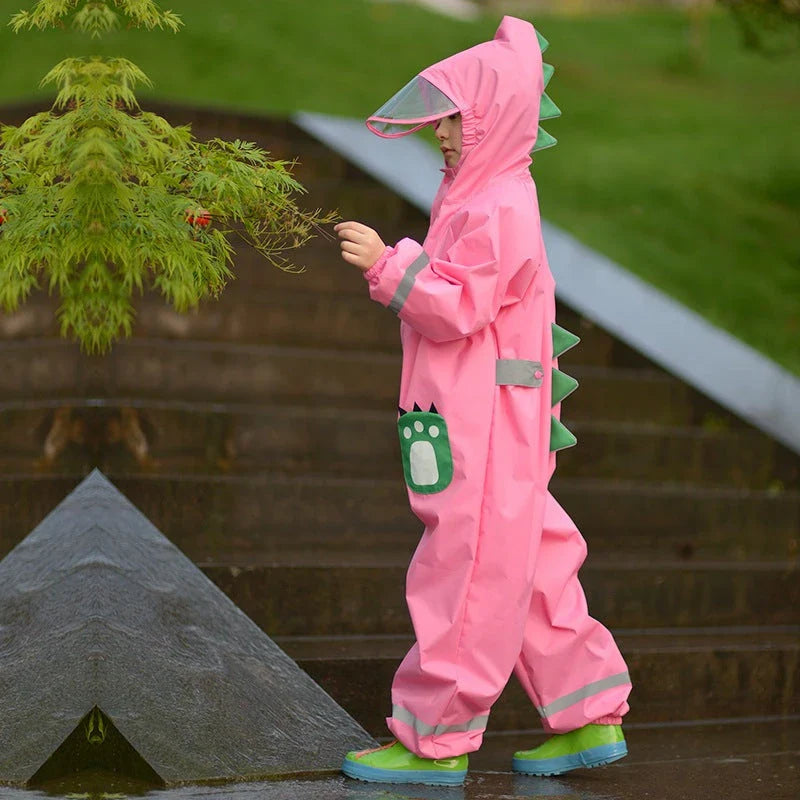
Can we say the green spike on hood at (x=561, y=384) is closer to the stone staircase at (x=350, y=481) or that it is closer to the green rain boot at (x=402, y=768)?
the green rain boot at (x=402, y=768)

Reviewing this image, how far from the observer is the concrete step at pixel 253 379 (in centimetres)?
574

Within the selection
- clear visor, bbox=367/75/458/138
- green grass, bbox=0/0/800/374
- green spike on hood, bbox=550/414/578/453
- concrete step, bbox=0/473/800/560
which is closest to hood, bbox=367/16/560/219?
clear visor, bbox=367/75/458/138

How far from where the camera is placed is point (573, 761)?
4.02 metres

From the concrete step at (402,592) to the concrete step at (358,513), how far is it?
10cm

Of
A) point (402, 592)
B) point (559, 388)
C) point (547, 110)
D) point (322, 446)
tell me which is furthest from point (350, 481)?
point (547, 110)

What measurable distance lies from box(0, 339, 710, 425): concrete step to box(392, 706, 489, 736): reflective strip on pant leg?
7.05ft

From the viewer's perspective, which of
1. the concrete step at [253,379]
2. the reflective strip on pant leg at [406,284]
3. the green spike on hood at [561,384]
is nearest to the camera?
the reflective strip on pant leg at [406,284]

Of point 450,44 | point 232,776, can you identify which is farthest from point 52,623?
point 450,44

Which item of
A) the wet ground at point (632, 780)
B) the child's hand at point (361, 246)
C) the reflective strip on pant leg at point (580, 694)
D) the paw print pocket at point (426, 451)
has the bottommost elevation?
the wet ground at point (632, 780)

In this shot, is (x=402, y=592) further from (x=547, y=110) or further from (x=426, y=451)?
(x=547, y=110)

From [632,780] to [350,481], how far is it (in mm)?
1884

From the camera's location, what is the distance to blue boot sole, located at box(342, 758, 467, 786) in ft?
12.4

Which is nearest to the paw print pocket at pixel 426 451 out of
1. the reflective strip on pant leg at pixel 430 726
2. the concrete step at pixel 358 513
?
the reflective strip on pant leg at pixel 430 726

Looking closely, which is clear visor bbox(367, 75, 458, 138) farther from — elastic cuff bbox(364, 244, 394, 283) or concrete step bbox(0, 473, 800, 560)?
concrete step bbox(0, 473, 800, 560)
